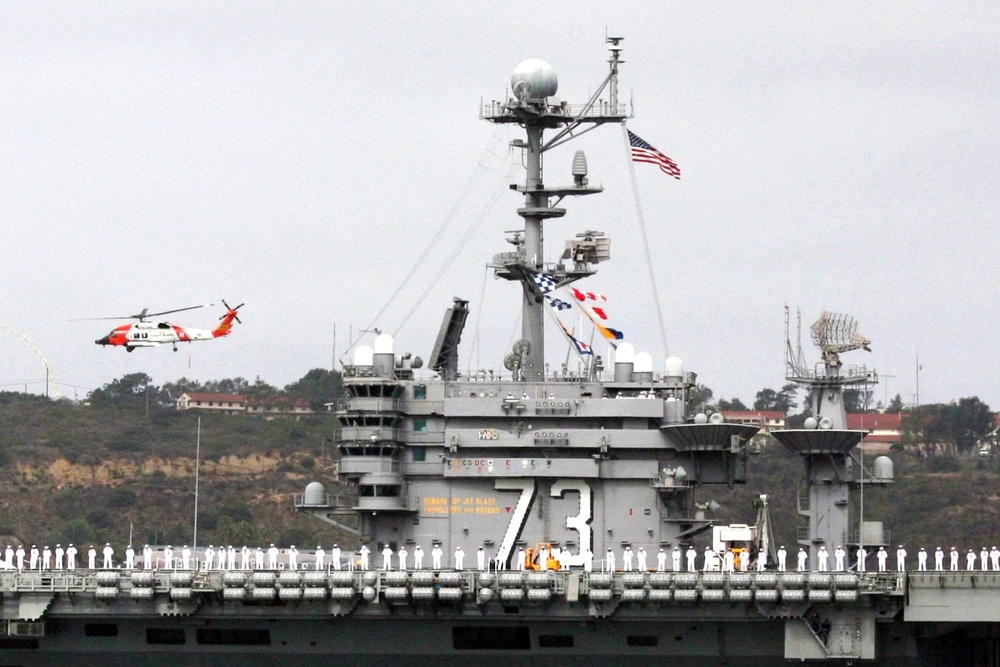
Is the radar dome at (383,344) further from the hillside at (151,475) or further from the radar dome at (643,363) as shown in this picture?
the hillside at (151,475)

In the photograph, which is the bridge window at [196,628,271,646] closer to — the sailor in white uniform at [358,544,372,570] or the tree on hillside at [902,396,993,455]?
the sailor in white uniform at [358,544,372,570]

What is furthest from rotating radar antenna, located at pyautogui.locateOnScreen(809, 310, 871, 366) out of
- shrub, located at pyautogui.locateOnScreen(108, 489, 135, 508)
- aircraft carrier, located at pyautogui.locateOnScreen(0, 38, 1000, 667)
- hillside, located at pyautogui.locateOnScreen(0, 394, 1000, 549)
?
shrub, located at pyautogui.locateOnScreen(108, 489, 135, 508)

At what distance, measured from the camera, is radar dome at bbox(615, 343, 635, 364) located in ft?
161

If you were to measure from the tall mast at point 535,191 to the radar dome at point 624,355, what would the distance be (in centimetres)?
183

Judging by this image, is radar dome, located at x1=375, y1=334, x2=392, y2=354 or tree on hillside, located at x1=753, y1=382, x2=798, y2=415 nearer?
radar dome, located at x1=375, y1=334, x2=392, y2=354

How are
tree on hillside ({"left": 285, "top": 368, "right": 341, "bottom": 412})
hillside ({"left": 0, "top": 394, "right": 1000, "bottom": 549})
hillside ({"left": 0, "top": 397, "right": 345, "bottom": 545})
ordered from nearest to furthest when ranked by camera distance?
hillside ({"left": 0, "top": 394, "right": 1000, "bottom": 549})
hillside ({"left": 0, "top": 397, "right": 345, "bottom": 545})
tree on hillside ({"left": 285, "top": 368, "right": 341, "bottom": 412})

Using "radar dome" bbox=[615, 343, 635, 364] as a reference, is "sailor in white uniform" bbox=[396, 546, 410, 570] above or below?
below

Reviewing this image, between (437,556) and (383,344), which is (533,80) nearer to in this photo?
(383,344)

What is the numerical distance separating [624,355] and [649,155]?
5561 mm

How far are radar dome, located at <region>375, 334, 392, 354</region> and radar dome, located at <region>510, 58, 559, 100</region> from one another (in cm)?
659

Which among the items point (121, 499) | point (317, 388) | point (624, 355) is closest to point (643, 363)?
point (624, 355)

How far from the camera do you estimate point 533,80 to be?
50094 mm

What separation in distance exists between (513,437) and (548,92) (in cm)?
849

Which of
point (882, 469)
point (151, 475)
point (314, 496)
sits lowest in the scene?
point (314, 496)
